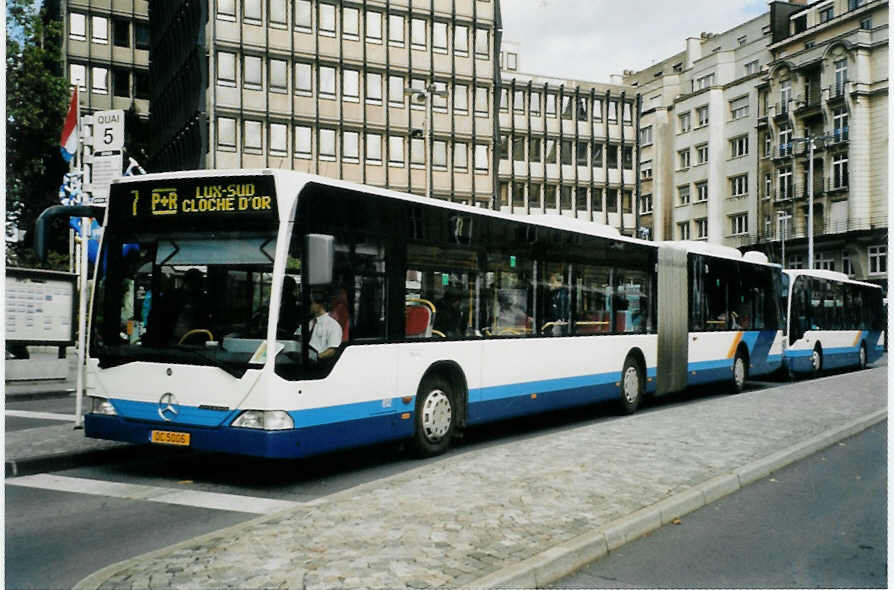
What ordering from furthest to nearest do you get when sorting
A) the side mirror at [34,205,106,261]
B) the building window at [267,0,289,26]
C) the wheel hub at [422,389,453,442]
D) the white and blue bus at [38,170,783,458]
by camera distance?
1. the building window at [267,0,289,26]
2. the wheel hub at [422,389,453,442]
3. the side mirror at [34,205,106,261]
4. the white and blue bus at [38,170,783,458]

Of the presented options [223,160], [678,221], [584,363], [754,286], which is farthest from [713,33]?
[584,363]

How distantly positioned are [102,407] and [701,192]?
73.9 metres

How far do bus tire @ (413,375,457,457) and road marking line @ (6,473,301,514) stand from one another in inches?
99.1

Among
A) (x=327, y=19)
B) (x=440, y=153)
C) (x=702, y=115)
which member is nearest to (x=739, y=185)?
(x=702, y=115)

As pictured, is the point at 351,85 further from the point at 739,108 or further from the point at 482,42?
the point at 739,108

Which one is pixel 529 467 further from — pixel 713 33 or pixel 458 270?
pixel 713 33

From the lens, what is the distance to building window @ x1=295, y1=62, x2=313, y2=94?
53.8 meters

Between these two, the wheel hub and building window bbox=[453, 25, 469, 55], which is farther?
building window bbox=[453, 25, 469, 55]

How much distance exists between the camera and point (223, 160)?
51.2m

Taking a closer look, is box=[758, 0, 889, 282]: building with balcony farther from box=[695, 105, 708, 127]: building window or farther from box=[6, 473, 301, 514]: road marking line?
box=[6, 473, 301, 514]: road marking line

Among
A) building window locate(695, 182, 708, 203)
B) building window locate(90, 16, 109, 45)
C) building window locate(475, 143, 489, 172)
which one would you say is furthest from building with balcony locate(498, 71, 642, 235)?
building window locate(90, 16, 109, 45)

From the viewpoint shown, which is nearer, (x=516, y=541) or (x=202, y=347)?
(x=516, y=541)

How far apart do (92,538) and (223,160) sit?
151 feet

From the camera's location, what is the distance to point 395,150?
2248 inches
